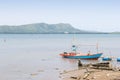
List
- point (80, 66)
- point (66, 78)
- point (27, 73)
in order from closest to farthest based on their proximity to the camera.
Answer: point (66, 78), point (27, 73), point (80, 66)

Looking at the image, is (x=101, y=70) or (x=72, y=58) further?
(x=72, y=58)

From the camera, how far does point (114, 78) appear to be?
3788 cm

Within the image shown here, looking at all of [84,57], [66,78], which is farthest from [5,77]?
[84,57]

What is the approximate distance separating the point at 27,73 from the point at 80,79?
1510cm

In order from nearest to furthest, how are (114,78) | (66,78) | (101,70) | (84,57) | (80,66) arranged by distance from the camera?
(114,78) < (66,78) < (101,70) < (80,66) < (84,57)

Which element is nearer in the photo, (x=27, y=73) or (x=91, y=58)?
(x=27, y=73)

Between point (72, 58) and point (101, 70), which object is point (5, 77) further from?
point (72, 58)

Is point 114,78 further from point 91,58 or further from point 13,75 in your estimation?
point 91,58

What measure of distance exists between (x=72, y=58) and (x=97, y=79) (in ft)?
124

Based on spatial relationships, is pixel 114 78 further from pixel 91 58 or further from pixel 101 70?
pixel 91 58

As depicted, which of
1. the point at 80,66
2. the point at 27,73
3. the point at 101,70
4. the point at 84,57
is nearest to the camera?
the point at 101,70

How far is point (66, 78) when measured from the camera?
4378 cm

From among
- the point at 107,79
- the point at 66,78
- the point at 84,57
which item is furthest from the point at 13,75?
the point at 84,57

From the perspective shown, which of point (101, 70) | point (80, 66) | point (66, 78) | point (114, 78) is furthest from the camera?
point (80, 66)
